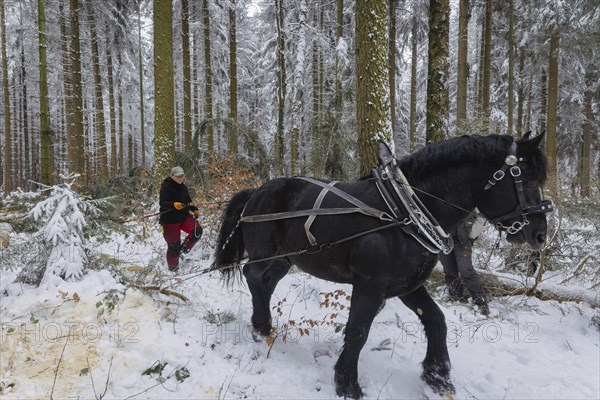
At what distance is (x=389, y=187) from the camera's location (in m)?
3.04

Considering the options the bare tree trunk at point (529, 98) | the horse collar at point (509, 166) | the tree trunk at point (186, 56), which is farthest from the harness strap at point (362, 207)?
the bare tree trunk at point (529, 98)

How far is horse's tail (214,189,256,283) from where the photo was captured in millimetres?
4047

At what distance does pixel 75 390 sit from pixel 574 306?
5074mm

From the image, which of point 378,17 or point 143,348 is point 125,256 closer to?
point 143,348

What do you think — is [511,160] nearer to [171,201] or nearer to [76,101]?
[171,201]

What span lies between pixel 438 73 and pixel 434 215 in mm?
4002

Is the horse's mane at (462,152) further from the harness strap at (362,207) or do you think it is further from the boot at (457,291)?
the boot at (457,291)

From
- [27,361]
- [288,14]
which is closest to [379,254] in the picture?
[27,361]

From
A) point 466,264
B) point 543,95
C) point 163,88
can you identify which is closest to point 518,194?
point 466,264

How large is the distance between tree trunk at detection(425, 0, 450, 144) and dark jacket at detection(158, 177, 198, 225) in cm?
414

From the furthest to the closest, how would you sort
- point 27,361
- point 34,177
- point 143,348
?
1. point 34,177
2. point 143,348
3. point 27,361

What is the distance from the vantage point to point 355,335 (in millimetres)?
2898

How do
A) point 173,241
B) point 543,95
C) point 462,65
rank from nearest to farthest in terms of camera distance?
point 173,241 < point 462,65 < point 543,95

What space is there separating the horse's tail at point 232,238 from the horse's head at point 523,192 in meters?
2.37
